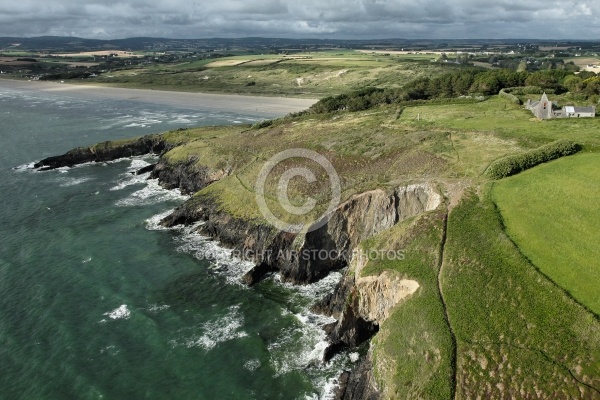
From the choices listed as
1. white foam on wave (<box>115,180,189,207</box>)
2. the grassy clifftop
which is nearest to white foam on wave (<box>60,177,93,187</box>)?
white foam on wave (<box>115,180,189,207</box>)

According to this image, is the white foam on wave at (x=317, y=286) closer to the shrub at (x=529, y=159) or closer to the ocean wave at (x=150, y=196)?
the shrub at (x=529, y=159)

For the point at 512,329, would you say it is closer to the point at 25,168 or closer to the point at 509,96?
the point at 509,96

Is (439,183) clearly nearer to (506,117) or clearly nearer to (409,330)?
(409,330)

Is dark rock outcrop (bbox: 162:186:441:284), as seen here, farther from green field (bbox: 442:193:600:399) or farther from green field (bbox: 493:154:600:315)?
green field (bbox: 442:193:600:399)

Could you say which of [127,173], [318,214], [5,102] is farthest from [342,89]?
[318,214]

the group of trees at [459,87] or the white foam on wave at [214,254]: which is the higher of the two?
the group of trees at [459,87]

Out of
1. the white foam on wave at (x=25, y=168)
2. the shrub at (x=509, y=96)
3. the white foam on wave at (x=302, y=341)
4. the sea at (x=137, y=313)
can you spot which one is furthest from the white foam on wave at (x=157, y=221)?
the shrub at (x=509, y=96)
